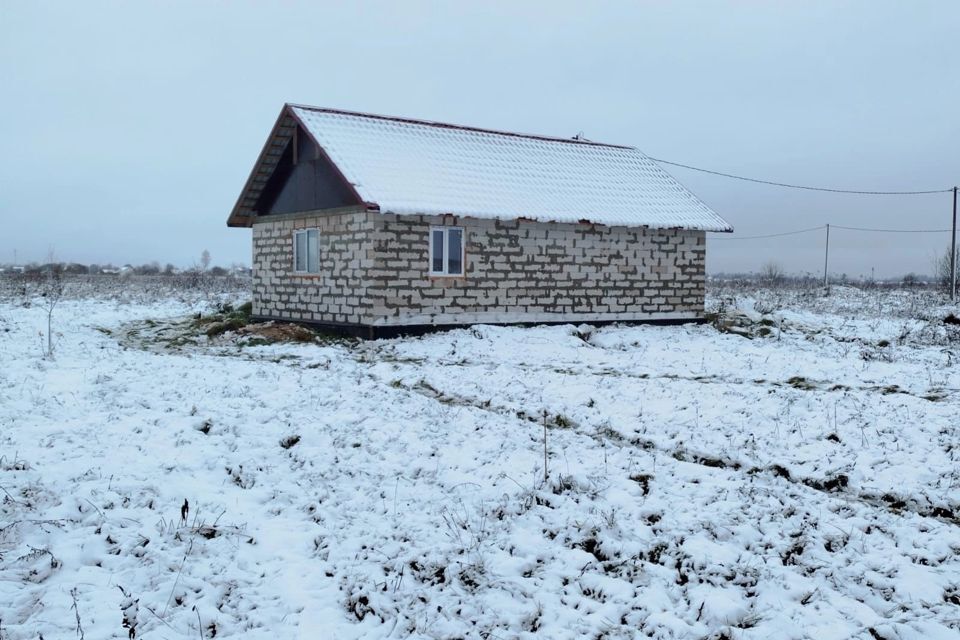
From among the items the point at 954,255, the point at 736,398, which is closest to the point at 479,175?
the point at 736,398

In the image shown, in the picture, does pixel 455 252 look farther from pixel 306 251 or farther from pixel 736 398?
pixel 736 398

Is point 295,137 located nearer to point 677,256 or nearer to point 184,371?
point 184,371

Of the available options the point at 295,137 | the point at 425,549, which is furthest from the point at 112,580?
the point at 295,137

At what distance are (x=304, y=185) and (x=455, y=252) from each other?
4690 mm

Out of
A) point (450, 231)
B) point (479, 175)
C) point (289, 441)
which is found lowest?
point (289, 441)

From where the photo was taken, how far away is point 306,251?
65.0ft

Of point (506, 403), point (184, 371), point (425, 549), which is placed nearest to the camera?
point (425, 549)

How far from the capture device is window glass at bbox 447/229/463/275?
18234mm

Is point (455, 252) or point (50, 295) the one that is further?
point (50, 295)

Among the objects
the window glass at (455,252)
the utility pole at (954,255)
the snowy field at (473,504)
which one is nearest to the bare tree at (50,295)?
the snowy field at (473,504)

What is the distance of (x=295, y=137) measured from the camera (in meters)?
19.9

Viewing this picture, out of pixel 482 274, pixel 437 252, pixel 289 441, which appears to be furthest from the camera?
pixel 482 274

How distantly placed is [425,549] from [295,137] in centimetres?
1618

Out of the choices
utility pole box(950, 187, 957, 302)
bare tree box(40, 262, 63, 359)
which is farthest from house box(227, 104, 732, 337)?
utility pole box(950, 187, 957, 302)
